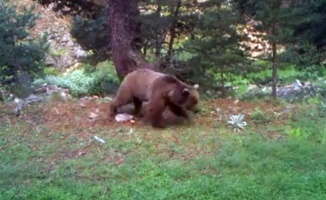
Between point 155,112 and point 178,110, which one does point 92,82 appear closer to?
point 178,110

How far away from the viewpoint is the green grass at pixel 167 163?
18.5ft

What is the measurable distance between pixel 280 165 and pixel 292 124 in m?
1.16

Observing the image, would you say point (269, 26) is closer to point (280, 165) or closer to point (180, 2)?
point (180, 2)

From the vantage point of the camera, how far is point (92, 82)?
45.2 feet

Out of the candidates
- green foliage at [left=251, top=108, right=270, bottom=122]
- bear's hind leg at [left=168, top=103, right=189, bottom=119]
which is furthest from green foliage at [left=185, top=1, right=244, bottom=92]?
bear's hind leg at [left=168, top=103, right=189, bottom=119]

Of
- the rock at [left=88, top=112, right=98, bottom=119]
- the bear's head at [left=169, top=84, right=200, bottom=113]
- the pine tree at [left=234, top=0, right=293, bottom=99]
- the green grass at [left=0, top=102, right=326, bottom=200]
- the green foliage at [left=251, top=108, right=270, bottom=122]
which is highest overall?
the pine tree at [left=234, top=0, right=293, bottom=99]

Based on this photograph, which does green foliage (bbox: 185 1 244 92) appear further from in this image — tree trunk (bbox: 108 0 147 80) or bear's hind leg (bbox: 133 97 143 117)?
bear's hind leg (bbox: 133 97 143 117)

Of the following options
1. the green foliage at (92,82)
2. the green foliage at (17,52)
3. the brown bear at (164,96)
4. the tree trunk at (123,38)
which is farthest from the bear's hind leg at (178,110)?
the green foliage at (17,52)

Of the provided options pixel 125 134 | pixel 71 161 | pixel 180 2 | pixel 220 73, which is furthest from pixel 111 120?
pixel 180 2

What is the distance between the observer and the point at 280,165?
20.3 ft

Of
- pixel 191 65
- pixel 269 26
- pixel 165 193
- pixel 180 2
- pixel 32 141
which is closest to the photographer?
pixel 165 193

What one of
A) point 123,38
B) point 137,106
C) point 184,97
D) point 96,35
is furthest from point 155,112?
point 96,35

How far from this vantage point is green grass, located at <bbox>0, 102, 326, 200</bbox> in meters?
5.64

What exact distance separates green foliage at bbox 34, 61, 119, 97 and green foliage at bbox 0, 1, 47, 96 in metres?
0.42
